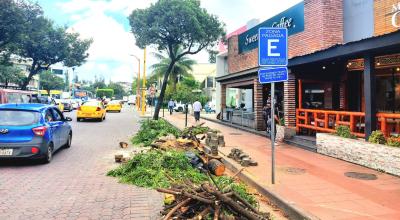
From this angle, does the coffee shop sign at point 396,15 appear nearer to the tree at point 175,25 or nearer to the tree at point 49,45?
the tree at point 175,25

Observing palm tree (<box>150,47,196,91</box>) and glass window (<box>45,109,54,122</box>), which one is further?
palm tree (<box>150,47,196,91</box>)

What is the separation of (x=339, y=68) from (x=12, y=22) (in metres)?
22.5

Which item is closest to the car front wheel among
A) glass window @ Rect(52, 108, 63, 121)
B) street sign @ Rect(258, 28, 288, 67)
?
glass window @ Rect(52, 108, 63, 121)

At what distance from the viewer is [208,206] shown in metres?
4.86

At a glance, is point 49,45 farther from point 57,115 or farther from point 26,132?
point 26,132

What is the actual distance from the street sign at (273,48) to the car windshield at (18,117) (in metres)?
6.03

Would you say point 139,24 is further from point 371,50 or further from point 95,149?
point 371,50

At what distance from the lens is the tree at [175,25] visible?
2275 cm

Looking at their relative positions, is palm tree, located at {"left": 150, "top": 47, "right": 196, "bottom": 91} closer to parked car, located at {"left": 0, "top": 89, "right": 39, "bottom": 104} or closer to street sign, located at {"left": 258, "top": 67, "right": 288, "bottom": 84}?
parked car, located at {"left": 0, "top": 89, "right": 39, "bottom": 104}

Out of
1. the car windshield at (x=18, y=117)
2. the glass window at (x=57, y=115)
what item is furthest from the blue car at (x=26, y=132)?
the glass window at (x=57, y=115)

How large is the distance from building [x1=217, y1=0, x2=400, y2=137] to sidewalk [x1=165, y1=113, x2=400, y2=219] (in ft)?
6.11

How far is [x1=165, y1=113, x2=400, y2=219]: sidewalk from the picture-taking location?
17.9 feet

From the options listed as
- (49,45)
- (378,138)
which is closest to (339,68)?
(378,138)

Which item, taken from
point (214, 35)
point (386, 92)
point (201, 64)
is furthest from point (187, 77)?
point (386, 92)
